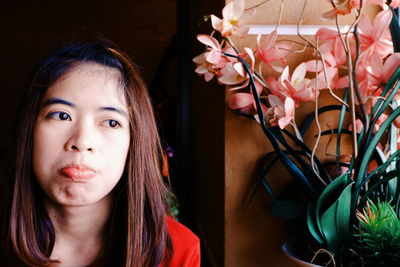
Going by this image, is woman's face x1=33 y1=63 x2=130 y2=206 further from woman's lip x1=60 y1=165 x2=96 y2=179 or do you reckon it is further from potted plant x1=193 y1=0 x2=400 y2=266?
potted plant x1=193 y1=0 x2=400 y2=266

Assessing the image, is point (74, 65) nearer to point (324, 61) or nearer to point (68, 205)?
point (68, 205)

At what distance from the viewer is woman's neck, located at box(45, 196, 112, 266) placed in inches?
31.3

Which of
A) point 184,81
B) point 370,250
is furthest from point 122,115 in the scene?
point 184,81

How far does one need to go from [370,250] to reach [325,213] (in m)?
0.11

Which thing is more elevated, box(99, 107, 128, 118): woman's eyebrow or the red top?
box(99, 107, 128, 118): woman's eyebrow

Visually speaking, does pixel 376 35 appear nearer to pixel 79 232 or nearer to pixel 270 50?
pixel 270 50

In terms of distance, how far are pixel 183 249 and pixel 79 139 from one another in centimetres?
35

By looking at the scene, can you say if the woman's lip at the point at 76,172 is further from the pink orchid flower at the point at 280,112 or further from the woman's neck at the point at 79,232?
the pink orchid flower at the point at 280,112

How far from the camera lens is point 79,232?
0.81 metres

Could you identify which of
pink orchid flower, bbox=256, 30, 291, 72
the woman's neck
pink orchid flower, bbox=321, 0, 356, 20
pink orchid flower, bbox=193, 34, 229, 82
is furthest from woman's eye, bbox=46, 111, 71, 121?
pink orchid flower, bbox=321, 0, 356, 20

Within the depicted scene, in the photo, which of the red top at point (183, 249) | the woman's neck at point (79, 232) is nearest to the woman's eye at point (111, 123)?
the woman's neck at point (79, 232)

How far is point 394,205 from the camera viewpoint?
83 centimetres

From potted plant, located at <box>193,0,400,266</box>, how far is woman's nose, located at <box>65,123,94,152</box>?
1.10 feet

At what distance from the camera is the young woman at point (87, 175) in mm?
700
